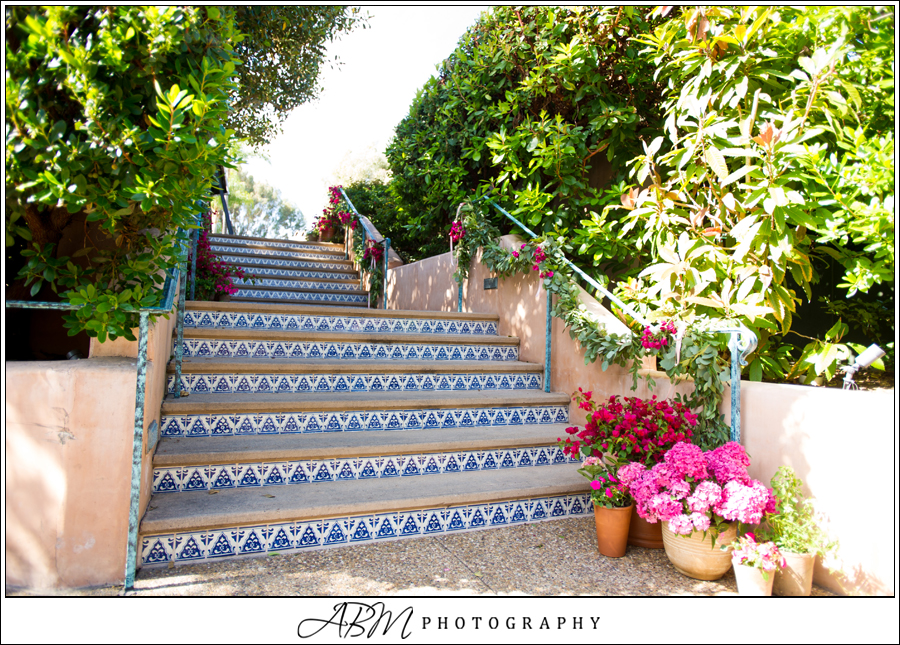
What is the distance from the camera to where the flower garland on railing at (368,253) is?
6.26 m

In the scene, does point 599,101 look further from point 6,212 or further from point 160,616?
point 160,616

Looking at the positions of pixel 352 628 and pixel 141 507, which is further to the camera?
pixel 141 507

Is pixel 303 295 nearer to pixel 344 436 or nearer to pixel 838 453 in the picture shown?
pixel 344 436

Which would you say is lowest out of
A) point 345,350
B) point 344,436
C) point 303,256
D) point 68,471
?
point 344,436

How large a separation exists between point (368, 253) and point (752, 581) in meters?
5.27

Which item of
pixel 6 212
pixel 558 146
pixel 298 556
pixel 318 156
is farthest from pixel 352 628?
pixel 318 156

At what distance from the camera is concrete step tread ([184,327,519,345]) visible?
329cm

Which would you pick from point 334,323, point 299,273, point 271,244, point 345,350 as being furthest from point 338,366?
point 271,244

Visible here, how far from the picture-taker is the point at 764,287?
2.51 meters

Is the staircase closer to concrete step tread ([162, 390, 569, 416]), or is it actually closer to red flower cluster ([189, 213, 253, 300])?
concrete step tread ([162, 390, 569, 416])

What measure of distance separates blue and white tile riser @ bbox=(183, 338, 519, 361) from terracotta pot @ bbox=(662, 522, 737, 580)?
1996 mm

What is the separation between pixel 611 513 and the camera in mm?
2318

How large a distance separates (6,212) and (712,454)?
9.06ft

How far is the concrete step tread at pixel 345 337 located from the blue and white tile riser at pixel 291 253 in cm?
338
